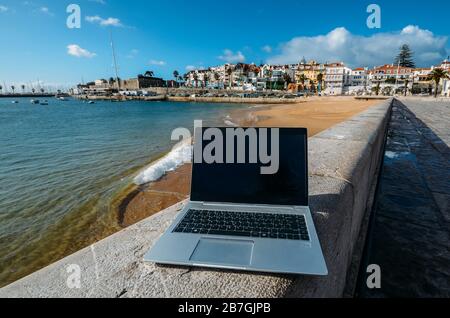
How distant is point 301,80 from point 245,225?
116157 millimetres

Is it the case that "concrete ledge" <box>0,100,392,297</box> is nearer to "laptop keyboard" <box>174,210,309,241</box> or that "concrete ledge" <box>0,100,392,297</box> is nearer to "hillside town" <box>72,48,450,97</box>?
"laptop keyboard" <box>174,210,309,241</box>

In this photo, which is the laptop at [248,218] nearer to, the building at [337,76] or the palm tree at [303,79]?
the building at [337,76]

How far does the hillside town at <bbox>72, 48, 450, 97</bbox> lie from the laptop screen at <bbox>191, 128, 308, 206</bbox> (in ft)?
233

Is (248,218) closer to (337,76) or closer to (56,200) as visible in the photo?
(56,200)

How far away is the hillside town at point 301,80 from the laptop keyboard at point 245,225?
71.4 metres

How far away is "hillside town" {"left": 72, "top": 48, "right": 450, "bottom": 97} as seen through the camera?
7962 centimetres

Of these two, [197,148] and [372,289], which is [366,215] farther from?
[197,148]

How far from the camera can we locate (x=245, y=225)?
4.26 feet

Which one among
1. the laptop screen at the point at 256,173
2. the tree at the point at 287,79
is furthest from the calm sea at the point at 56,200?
the tree at the point at 287,79

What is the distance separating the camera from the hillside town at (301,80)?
79625mm

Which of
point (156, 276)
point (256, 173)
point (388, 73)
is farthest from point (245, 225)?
point (388, 73)

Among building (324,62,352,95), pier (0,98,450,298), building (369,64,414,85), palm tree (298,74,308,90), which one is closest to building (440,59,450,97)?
building (369,64,414,85)

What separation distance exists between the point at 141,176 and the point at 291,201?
6932 mm

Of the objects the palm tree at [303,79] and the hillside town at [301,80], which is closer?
the hillside town at [301,80]
